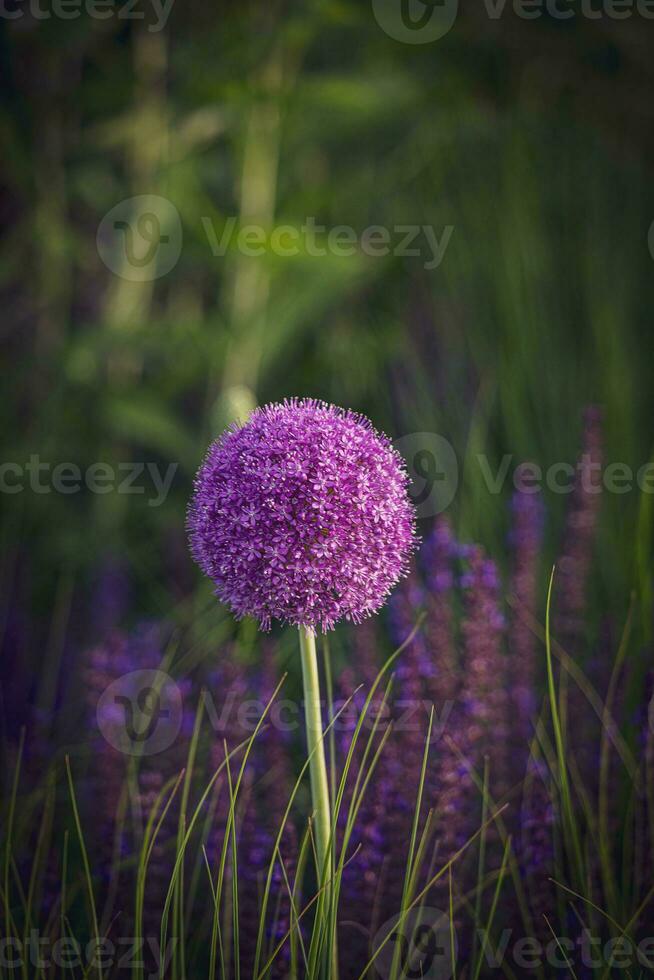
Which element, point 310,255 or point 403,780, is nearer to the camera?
point 403,780

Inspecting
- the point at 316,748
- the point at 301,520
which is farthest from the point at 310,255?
the point at 316,748

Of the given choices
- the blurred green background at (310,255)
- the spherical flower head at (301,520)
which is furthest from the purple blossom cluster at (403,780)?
the blurred green background at (310,255)

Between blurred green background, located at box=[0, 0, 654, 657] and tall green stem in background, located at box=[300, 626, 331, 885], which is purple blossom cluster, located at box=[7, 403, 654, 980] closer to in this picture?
tall green stem in background, located at box=[300, 626, 331, 885]

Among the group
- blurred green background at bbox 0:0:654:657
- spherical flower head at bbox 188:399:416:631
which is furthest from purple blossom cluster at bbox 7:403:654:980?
blurred green background at bbox 0:0:654:657

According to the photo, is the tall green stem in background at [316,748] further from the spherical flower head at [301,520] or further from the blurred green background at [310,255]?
the blurred green background at [310,255]

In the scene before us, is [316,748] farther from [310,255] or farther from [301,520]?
[310,255]

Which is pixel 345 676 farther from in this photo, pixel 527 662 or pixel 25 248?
pixel 25 248
